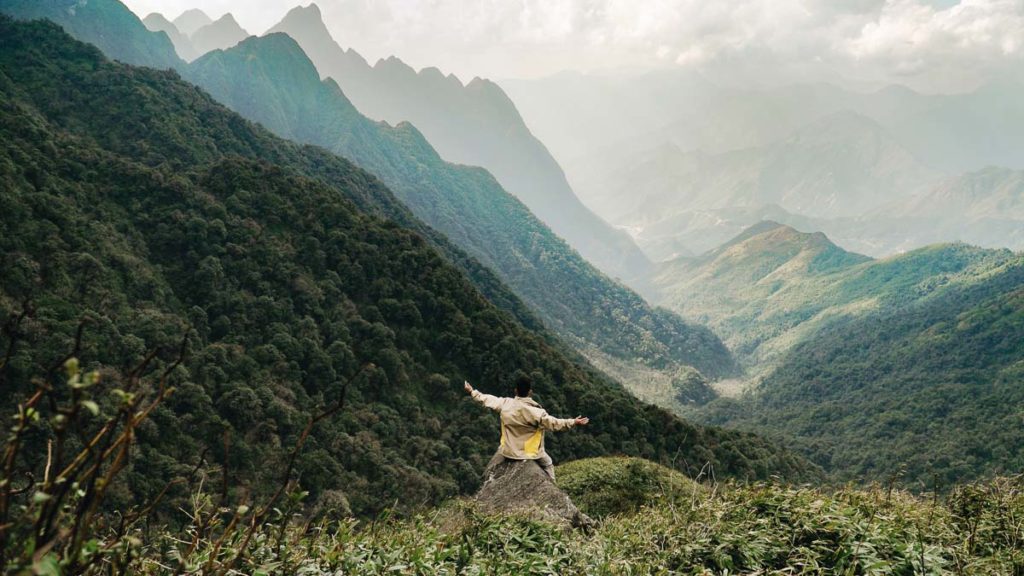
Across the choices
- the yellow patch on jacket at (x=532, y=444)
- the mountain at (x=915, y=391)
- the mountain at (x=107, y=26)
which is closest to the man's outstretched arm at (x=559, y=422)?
the yellow patch on jacket at (x=532, y=444)

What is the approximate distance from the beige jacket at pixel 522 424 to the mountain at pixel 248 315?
13.9 meters

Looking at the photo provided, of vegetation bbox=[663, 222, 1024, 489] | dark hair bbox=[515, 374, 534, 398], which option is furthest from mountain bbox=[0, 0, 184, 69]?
vegetation bbox=[663, 222, 1024, 489]

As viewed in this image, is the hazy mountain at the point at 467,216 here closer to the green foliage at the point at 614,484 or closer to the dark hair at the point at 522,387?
the green foliage at the point at 614,484

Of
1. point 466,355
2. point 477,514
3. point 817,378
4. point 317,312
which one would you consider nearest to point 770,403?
point 817,378

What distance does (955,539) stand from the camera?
6.87 m

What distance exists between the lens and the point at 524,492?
10.2 metres

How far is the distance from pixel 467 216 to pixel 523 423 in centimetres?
17377

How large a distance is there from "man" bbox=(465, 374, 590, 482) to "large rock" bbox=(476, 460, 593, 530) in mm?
180

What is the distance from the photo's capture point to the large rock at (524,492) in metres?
9.50

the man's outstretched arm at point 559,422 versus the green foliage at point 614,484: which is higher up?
the man's outstretched arm at point 559,422

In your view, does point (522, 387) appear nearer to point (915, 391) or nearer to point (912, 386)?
point (915, 391)

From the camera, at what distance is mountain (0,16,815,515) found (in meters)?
31.6

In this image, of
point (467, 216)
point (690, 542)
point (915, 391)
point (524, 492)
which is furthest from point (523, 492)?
→ point (467, 216)

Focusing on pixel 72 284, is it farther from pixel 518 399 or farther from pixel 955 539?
pixel 955 539
